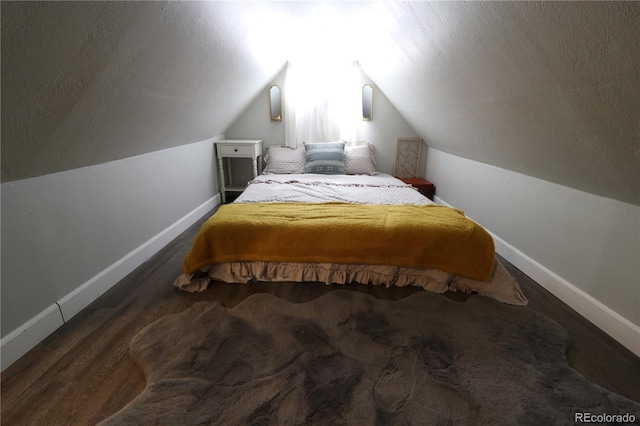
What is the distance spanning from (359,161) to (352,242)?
192 cm

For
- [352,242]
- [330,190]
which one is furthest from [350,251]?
[330,190]

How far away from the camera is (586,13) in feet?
2.92

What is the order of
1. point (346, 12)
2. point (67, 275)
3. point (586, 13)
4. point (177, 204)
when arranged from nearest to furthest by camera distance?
point (586, 13) < point (67, 275) < point (346, 12) < point (177, 204)

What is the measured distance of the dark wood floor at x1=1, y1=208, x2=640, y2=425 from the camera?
1.13 m

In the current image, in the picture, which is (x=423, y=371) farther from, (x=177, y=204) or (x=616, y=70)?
(x=177, y=204)

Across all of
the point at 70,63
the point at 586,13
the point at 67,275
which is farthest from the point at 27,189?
the point at 586,13

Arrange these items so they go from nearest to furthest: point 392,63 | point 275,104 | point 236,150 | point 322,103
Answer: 1. point 392,63
2. point 236,150
3. point 322,103
4. point 275,104

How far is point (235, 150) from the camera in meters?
3.61

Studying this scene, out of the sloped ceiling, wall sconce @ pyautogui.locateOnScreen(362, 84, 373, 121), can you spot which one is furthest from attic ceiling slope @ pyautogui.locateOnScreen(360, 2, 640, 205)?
wall sconce @ pyautogui.locateOnScreen(362, 84, 373, 121)

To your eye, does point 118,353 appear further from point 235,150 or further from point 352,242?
point 235,150

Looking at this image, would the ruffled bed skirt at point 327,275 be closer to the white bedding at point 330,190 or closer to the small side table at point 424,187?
the white bedding at point 330,190

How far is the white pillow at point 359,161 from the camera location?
11.8ft

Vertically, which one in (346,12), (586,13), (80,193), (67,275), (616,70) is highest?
(346,12)

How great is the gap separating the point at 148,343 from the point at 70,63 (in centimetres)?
124
